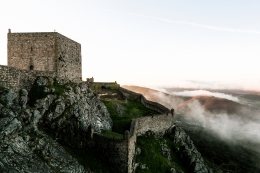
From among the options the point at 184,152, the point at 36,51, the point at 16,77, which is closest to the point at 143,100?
the point at 184,152

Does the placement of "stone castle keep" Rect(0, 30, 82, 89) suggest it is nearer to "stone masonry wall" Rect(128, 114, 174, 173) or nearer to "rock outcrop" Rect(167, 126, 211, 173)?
"stone masonry wall" Rect(128, 114, 174, 173)

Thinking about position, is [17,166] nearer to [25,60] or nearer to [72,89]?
[72,89]

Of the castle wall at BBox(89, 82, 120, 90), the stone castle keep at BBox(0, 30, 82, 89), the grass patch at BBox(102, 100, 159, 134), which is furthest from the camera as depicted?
the castle wall at BBox(89, 82, 120, 90)

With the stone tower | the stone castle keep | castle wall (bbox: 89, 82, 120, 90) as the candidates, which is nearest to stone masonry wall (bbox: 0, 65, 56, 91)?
the stone castle keep

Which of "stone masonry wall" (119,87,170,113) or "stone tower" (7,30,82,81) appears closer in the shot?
"stone tower" (7,30,82,81)

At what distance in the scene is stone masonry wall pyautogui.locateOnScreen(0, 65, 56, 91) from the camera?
25.6m

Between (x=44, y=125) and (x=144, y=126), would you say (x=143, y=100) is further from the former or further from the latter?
(x=44, y=125)

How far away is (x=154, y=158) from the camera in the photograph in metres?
39.2

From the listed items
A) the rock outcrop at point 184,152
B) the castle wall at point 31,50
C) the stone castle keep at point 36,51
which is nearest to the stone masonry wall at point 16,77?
the stone castle keep at point 36,51

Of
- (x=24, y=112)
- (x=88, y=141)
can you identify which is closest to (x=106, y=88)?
(x=88, y=141)

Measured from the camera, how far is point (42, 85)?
30.2m

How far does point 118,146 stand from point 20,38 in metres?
22.6

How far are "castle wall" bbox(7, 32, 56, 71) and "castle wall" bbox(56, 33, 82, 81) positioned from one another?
3.44 ft

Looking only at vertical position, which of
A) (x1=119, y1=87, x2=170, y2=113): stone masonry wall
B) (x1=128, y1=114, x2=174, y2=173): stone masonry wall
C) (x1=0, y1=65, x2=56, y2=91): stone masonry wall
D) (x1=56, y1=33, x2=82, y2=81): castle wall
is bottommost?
(x1=128, y1=114, x2=174, y2=173): stone masonry wall
